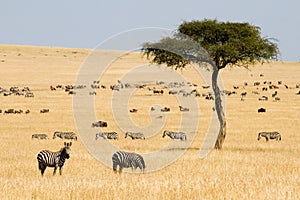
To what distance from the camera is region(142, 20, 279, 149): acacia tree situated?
1059 inches

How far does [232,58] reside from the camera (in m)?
27.3

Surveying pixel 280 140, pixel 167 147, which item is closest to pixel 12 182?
pixel 167 147

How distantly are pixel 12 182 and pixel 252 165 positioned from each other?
811 cm

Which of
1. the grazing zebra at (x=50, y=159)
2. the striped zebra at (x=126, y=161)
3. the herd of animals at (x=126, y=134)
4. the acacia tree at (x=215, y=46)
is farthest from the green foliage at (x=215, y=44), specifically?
the grazing zebra at (x=50, y=159)

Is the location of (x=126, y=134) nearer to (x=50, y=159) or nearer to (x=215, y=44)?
(x=215, y=44)

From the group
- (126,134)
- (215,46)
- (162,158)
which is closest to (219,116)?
(215,46)

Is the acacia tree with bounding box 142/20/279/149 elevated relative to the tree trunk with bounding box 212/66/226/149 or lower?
elevated

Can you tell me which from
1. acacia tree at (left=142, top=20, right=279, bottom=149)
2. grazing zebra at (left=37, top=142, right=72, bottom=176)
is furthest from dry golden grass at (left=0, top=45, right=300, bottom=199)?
acacia tree at (left=142, top=20, right=279, bottom=149)

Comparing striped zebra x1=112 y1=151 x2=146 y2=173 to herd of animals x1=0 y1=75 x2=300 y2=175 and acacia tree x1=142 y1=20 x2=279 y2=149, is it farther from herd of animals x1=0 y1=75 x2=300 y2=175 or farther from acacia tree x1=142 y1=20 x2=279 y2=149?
acacia tree x1=142 y1=20 x2=279 y2=149

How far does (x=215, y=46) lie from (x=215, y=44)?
2.58ft

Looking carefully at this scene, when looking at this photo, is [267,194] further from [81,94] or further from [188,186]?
[81,94]

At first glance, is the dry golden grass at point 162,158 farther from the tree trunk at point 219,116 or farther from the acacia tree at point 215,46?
the acacia tree at point 215,46

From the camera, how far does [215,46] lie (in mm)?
26609

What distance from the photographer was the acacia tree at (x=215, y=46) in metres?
26.9
